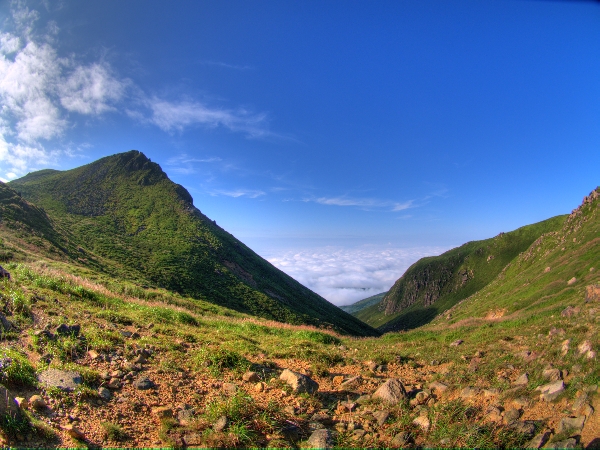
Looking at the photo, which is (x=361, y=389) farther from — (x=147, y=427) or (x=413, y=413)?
(x=147, y=427)

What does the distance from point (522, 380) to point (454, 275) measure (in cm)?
18032

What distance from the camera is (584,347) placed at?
21.3 ft

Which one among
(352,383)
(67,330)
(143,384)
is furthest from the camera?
(352,383)

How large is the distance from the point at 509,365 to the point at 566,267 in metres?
48.3

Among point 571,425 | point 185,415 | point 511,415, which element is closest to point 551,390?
point 511,415

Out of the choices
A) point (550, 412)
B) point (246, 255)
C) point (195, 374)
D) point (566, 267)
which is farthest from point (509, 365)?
point (246, 255)

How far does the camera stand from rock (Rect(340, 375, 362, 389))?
26.5 ft

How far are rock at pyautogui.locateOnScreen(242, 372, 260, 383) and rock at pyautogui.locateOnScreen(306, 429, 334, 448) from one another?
2.66m

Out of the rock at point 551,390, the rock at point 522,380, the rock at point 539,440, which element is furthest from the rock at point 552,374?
the rock at point 539,440

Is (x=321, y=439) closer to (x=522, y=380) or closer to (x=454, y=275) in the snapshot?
(x=522, y=380)

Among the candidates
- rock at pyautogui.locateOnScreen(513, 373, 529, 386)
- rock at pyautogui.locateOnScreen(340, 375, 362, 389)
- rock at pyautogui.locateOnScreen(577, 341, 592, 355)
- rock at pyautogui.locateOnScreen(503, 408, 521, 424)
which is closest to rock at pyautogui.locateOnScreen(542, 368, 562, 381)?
rock at pyautogui.locateOnScreen(513, 373, 529, 386)

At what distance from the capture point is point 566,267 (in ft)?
141

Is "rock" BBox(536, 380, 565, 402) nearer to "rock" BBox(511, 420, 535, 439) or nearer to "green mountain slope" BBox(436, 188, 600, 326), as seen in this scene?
"rock" BBox(511, 420, 535, 439)

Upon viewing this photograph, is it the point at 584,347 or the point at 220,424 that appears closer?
the point at 220,424
